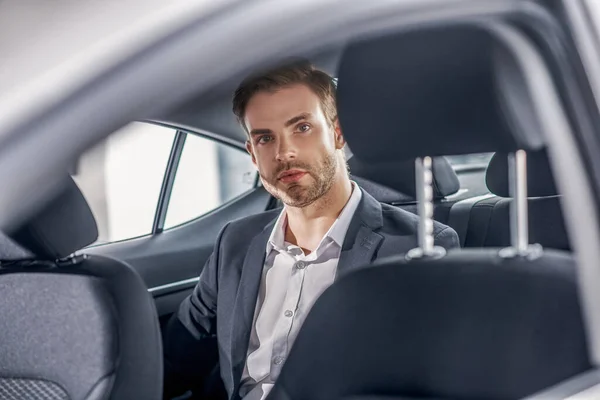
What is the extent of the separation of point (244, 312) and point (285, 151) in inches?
14.9

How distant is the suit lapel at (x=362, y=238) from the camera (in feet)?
6.00

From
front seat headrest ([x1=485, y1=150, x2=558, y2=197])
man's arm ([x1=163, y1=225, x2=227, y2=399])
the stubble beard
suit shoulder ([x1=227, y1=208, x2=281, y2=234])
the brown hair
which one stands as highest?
the brown hair

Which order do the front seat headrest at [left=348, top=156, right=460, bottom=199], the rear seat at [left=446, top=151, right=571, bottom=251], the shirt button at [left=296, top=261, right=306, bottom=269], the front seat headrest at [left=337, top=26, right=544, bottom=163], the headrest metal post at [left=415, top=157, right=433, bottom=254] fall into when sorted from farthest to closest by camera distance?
the front seat headrest at [left=348, top=156, right=460, bottom=199] → the shirt button at [left=296, top=261, right=306, bottom=269] → the rear seat at [left=446, top=151, right=571, bottom=251] → the headrest metal post at [left=415, top=157, right=433, bottom=254] → the front seat headrest at [left=337, top=26, right=544, bottom=163]

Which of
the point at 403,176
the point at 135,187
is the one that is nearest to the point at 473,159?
the point at 403,176

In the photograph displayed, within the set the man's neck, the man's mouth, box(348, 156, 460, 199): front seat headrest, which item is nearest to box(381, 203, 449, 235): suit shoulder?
the man's neck

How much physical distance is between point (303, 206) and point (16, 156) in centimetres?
128

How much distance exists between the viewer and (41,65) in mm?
715

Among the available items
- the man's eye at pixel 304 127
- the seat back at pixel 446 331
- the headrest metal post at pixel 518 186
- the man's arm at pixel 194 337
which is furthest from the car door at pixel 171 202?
the headrest metal post at pixel 518 186

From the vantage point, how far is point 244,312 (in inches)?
74.9

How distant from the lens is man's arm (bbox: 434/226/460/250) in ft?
5.95

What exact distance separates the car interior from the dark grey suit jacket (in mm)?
260

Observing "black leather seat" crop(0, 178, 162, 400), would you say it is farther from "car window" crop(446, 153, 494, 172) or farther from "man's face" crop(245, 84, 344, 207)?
"car window" crop(446, 153, 494, 172)

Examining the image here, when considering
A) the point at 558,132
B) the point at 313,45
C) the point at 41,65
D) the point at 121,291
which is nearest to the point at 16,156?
the point at 41,65

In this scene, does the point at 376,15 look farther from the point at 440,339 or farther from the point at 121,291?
the point at 121,291
